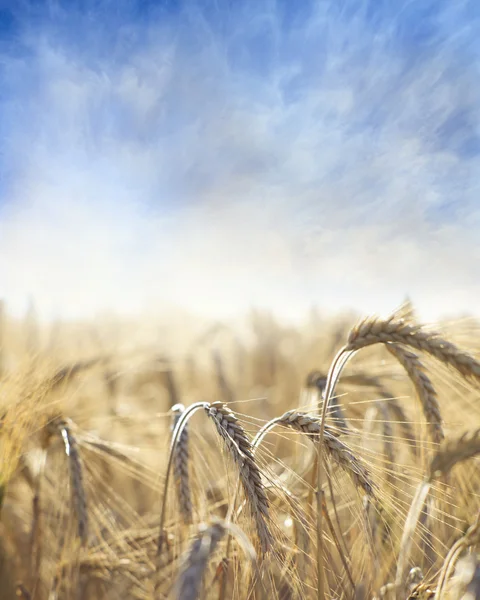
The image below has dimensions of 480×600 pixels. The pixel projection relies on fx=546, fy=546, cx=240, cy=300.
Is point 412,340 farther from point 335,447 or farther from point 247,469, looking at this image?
point 247,469

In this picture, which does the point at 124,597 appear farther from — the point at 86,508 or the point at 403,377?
the point at 403,377

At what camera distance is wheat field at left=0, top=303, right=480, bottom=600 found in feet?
3.80

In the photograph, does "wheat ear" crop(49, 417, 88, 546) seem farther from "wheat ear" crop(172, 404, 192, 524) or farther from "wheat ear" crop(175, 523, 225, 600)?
"wheat ear" crop(175, 523, 225, 600)

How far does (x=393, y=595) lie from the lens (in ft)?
3.85

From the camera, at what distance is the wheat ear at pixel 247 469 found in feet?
3.74

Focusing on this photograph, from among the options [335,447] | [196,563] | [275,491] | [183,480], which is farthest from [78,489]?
[196,563]

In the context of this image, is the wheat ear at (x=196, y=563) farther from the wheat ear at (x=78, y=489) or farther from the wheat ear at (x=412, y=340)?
the wheat ear at (x=78, y=489)

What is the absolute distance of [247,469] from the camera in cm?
117

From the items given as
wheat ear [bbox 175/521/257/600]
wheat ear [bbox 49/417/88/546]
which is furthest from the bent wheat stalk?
wheat ear [bbox 49/417/88/546]

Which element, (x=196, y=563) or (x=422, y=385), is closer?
(x=196, y=563)

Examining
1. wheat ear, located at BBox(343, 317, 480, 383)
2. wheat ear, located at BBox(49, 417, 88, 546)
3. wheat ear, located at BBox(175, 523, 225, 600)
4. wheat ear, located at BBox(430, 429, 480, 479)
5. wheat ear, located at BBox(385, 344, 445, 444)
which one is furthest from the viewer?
wheat ear, located at BBox(49, 417, 88, 546)

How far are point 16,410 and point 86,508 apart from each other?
36cm

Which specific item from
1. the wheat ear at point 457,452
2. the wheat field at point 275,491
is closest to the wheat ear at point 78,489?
the wheat field at point 275,491

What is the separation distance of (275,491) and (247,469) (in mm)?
127
